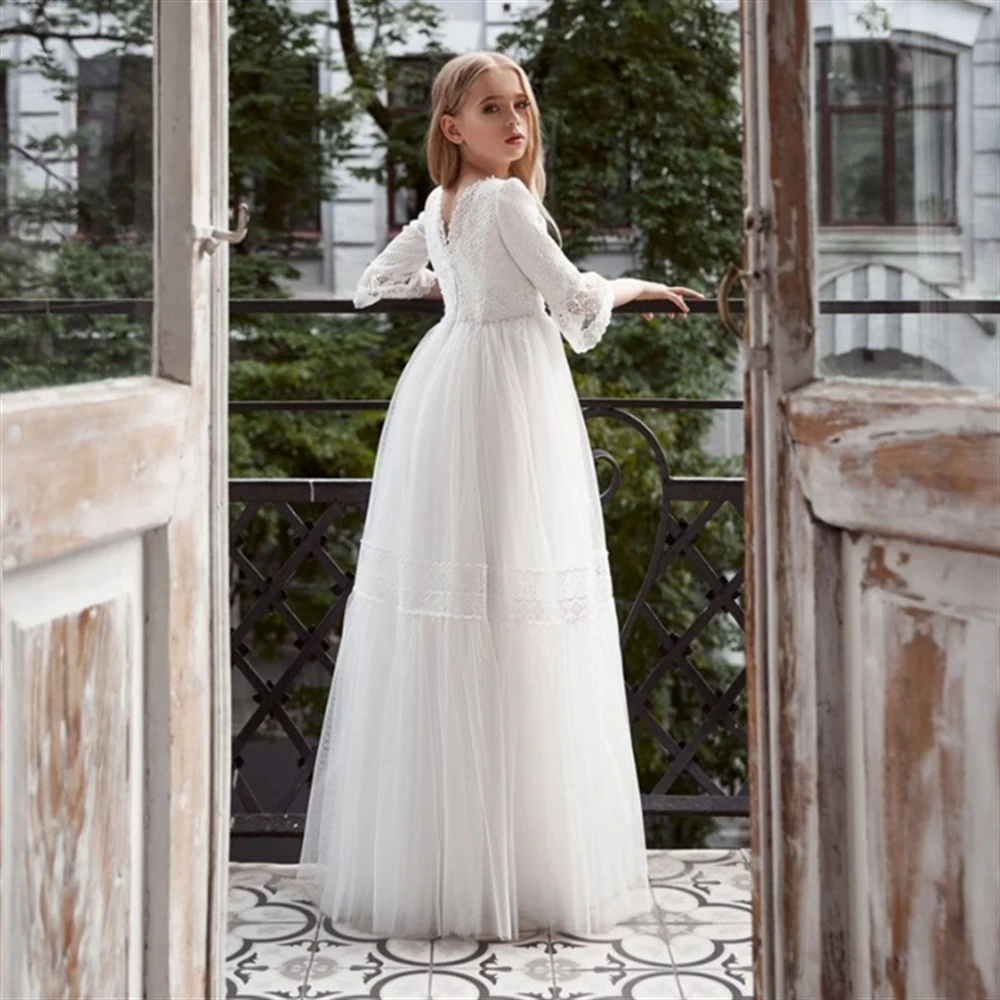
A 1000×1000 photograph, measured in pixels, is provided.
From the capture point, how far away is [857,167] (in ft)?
4.76

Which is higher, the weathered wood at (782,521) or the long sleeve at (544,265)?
the long sleeve at (544,265)

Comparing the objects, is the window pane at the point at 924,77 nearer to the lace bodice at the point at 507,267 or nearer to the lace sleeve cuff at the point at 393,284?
the lace bodice at the point at 507,267

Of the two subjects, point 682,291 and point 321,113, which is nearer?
point 682,291

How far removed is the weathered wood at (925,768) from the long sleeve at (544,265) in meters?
1.31

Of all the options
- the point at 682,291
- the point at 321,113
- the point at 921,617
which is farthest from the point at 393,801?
the point at 321,113

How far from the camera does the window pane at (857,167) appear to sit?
1.44 metres

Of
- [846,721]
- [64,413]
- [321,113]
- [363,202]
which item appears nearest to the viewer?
[64,413]

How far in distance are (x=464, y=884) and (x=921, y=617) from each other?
1.46 m

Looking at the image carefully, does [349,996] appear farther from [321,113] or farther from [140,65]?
[321,113]

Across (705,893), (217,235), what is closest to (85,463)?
(217,235)

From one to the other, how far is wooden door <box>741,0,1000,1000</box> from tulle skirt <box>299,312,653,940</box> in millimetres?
1104

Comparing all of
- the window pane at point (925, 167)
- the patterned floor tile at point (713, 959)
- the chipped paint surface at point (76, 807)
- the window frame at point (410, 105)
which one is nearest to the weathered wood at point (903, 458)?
the window pane at point (925, 167)

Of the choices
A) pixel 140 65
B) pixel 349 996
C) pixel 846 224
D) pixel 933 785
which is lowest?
pixel 349 996

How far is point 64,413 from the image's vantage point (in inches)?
51.0
